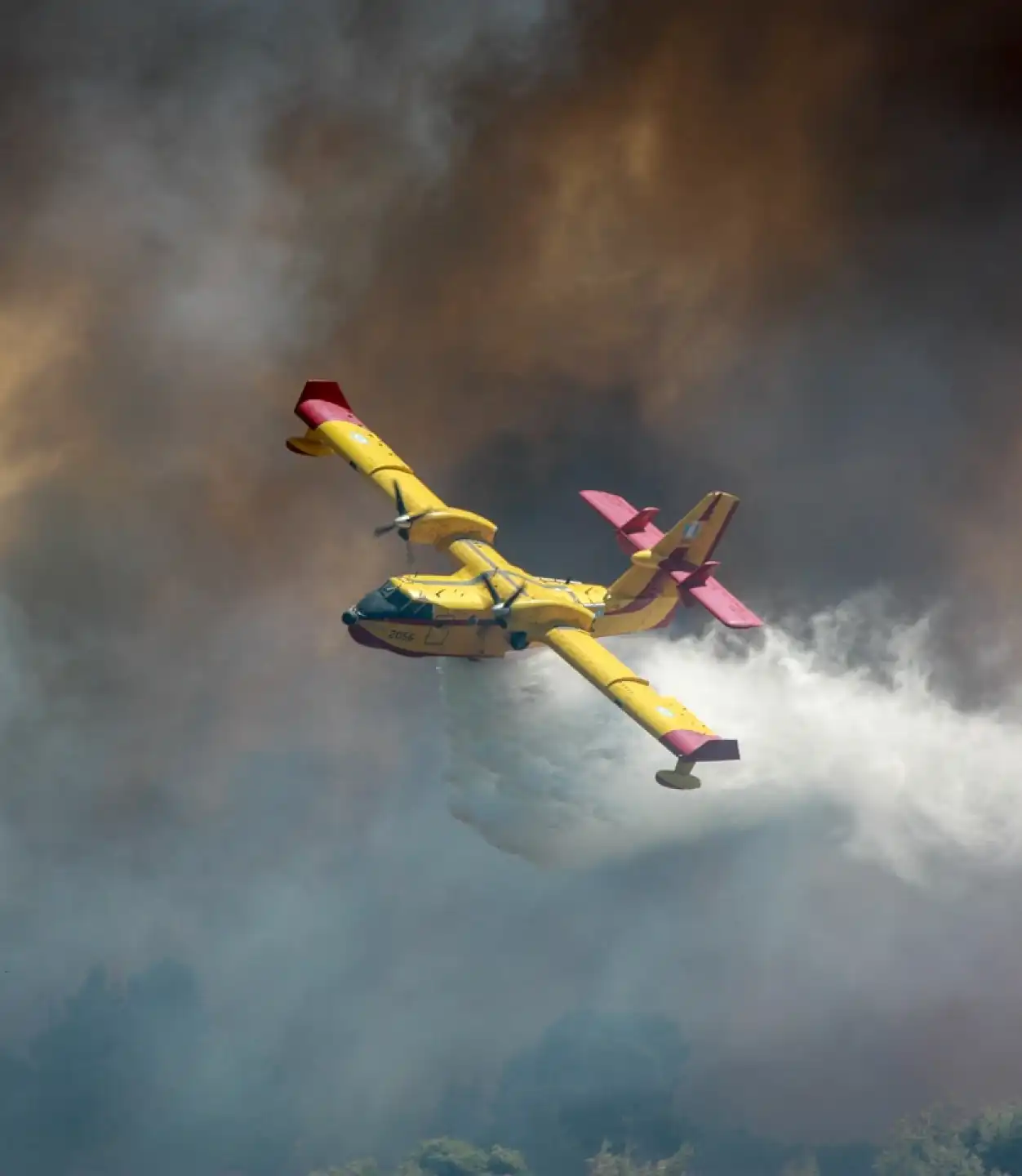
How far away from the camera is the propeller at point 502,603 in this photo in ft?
243

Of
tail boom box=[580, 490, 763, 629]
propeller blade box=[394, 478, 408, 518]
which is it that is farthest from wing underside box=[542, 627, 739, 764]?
propeller blade box=[394, 478, 408, 518]

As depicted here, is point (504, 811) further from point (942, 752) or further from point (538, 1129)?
point (538, 1129)

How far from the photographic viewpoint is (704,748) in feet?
214

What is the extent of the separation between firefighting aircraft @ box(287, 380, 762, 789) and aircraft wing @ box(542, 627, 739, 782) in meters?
0.07

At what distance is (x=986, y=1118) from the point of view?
169 m

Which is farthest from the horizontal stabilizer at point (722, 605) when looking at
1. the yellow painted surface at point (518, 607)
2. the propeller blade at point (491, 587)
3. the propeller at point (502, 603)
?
the propeller blade at point (491, 587)

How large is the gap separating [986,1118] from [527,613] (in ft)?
380

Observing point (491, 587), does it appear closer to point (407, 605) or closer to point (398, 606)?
point (407, 605)

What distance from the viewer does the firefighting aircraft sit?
72.6 m

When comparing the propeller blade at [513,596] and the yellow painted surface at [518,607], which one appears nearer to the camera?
the yellow painted surface at [518,607]

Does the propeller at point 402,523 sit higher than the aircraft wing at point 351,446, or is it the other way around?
the aircraft wing at point 351,446

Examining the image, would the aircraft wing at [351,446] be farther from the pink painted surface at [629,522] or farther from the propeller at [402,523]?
the pink painted surface at [629,522]

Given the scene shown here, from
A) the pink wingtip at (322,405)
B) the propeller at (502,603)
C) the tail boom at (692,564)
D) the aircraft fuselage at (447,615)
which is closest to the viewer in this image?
the aircraft fuselage at (447,615)

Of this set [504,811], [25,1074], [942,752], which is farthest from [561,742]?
[25,1074]
